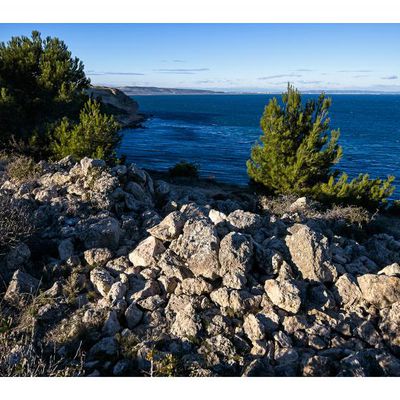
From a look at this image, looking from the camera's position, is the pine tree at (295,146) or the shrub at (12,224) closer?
the shrub at (12,224)

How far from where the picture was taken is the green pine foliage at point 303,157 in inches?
755

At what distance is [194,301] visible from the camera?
7.76 metres

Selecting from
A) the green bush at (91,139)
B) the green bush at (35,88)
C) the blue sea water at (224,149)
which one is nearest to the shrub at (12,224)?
the green bush at (91,139)

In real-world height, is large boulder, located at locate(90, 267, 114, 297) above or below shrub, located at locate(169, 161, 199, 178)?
above

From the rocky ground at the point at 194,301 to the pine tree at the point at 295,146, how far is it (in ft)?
30.2

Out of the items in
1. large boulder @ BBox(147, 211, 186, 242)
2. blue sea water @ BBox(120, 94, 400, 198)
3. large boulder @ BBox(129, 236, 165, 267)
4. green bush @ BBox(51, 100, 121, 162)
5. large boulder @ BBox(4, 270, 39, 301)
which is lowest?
blue sea water @ BBox(120, 94, 400, 198)

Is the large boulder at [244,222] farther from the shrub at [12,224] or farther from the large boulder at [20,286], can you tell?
the shrub at [12,224]

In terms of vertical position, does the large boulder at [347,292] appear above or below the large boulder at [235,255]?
below

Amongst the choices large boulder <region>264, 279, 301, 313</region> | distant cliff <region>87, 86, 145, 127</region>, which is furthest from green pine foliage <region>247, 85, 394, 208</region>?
distant cliff <region>87, 86, 145, 127</region>

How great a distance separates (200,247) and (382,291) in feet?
13.0

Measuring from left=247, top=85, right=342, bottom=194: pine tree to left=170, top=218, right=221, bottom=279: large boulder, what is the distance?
11464 millimetres

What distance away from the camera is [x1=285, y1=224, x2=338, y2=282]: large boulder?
845 centimetres

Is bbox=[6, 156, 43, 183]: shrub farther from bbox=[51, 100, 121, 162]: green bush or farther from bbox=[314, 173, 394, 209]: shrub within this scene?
bbox=[314, 173, 394, 209]: shrub

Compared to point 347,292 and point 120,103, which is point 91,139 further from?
point 120,103
